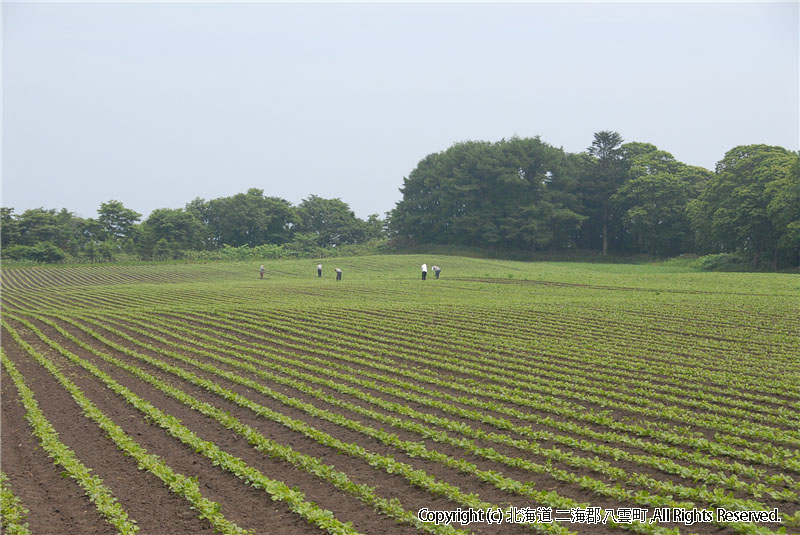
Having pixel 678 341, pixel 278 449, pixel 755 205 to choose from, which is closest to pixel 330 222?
pixel 755 205

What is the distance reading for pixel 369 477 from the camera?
8312mm

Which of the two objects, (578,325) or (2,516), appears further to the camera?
(578,325)

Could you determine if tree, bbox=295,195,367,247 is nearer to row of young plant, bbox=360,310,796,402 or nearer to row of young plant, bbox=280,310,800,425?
row of young plant, bbox=280,310,800,425

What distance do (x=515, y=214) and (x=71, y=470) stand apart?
2622 inches

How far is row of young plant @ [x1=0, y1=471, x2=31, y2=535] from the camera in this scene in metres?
6.96

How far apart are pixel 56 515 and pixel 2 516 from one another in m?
0.58

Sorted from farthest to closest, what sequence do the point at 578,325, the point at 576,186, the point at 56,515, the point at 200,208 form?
the point at 200,208 < the point at 576,186 < the point at 578,325 < the point at 56,515

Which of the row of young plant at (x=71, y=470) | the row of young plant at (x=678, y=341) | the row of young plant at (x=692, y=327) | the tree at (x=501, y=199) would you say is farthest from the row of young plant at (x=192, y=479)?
the tree at (x=501, y=199)

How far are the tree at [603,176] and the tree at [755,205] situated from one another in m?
17.4

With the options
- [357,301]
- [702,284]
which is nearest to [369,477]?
[357,301]

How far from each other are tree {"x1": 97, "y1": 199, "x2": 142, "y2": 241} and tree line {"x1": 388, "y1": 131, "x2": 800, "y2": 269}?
117ft

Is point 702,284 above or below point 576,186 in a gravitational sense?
below

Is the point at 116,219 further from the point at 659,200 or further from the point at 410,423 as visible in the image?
the point at 410,423

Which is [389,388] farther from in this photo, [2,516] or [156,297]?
[156,297]
